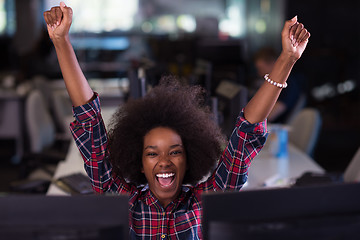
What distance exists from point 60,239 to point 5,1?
913 cm

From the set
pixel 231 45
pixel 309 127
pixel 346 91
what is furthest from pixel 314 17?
pixel 309 127

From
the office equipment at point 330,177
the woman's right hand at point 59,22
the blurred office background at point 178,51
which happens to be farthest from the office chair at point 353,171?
the woman's right hand at point 59,22

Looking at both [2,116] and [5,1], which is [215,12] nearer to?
[5,1]

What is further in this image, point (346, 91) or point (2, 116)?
point (346, 91)

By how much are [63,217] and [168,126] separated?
569mm

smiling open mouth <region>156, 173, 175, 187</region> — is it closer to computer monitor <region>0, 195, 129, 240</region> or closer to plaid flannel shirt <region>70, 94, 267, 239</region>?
plaid flannel shirt <region>70, 94, 267, 239</region>

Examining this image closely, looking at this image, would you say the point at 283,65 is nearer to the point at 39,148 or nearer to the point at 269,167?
the point at 269,167

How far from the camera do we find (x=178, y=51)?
532cm

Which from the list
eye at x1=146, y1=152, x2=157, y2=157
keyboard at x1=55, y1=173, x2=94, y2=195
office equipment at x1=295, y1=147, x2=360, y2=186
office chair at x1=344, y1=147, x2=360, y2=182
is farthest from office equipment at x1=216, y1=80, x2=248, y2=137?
eye at x1=146, y1=152, x2=157, y2=157

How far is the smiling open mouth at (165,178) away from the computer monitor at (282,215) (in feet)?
1.37

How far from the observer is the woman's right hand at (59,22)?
1254 millimetres

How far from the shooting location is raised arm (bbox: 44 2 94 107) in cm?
126

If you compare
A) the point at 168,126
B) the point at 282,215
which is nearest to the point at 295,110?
the point at 168,126

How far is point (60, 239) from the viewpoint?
911 mm
